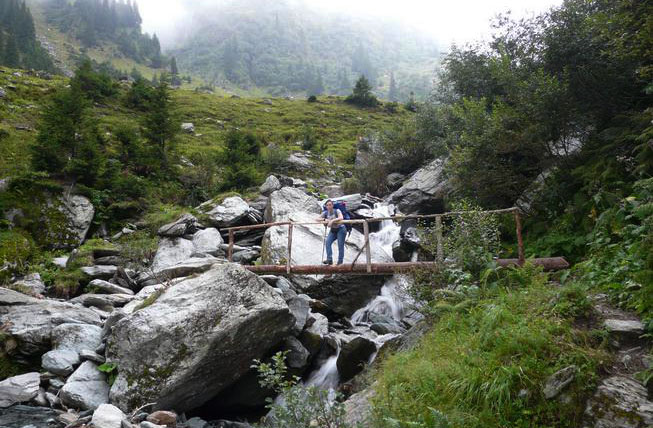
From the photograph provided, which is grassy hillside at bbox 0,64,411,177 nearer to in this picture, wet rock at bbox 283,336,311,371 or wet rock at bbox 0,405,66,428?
wet rock at bbox 0,405,66,428

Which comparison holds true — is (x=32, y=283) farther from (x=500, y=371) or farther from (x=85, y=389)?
(x=500, y=371)

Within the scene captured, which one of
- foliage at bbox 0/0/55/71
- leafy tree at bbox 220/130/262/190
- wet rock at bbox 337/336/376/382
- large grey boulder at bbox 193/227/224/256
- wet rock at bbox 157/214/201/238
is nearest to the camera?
wet rock at bbox 337/336/376/382

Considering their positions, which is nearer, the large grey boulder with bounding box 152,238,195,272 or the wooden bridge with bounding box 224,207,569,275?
the wooden bridge with bounding box 224,207,569,275

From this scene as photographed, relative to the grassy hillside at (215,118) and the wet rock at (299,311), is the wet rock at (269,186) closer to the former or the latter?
the grassy hillside at (215,118)

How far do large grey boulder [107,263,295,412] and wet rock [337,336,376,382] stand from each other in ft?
6.76

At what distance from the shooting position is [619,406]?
4.80 meters

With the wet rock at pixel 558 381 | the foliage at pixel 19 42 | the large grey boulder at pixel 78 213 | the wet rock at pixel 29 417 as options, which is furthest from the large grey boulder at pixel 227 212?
the foliage at pixel 19 42

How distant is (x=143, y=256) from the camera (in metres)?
17.2

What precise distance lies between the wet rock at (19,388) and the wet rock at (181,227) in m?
10.4

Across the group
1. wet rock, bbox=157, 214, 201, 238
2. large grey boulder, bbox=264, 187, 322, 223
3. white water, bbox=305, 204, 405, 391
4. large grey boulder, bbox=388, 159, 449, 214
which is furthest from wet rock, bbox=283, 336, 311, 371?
large grey boulder, bbox=388, 159, 449, 214

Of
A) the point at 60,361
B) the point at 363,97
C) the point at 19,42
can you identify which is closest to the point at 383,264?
the point at 60,361

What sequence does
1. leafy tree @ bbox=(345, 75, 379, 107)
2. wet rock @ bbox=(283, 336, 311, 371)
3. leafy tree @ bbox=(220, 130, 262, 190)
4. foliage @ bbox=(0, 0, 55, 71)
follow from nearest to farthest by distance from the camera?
wet rock @ bbox=(283, 336, 311, 371) → leafy tree @ bbox=(220, 130, 262, 190) → leafy tree @ bbox=(345, 75, 379, 107) → foliage @ bbox=(0, 0, 55, 71)

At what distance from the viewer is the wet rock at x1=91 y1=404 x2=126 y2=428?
741 cm

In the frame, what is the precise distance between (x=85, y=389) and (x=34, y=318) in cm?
343
